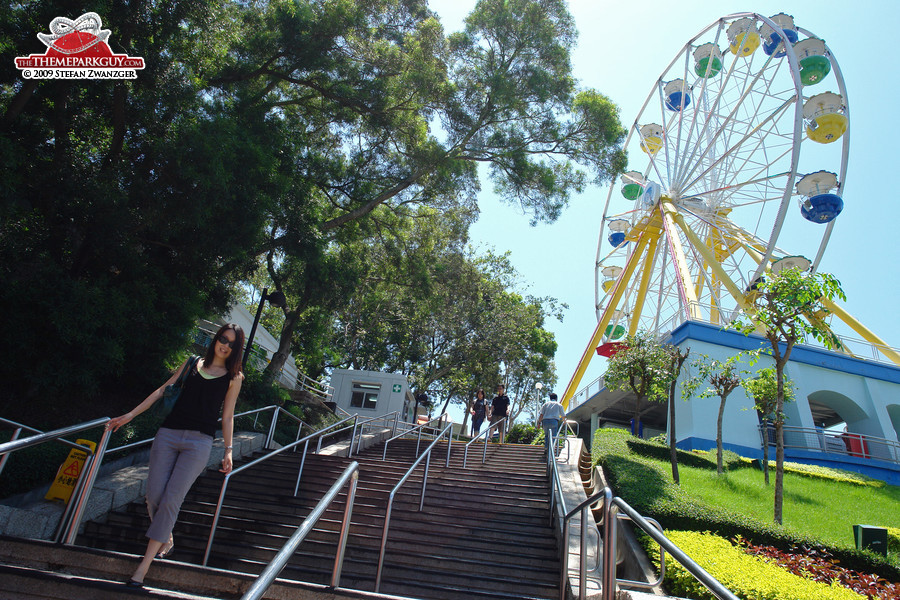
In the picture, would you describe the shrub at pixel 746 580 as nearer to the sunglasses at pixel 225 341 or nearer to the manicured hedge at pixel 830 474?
the sunglasses at pixel 225 341

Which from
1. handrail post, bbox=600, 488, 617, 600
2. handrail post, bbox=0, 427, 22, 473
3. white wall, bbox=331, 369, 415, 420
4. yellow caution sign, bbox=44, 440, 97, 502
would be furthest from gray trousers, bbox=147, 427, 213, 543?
white wall, bbox=331, 369, 415, 420

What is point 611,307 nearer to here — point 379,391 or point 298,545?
point 379,391

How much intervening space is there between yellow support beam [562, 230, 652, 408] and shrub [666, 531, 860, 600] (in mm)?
19000

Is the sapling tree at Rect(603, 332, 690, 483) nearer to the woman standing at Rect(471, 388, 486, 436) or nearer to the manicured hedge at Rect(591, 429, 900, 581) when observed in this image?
the woman standing at Rect(471, 388, 486, 436)

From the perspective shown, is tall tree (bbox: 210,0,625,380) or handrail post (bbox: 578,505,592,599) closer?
handrail post (bbox: 578,505,592,599)

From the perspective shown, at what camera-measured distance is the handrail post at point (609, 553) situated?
3.15 meters

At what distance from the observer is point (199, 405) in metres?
3.28

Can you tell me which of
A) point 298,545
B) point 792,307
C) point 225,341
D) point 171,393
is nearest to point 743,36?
point 792,307

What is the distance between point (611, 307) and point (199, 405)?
22.2m

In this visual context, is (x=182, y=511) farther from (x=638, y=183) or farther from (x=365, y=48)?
(x=638, y=183)

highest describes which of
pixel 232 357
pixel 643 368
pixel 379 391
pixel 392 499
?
pixel 643 368

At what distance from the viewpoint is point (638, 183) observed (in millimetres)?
24984

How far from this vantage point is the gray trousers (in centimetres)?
306

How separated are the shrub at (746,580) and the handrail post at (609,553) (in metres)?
1.49
